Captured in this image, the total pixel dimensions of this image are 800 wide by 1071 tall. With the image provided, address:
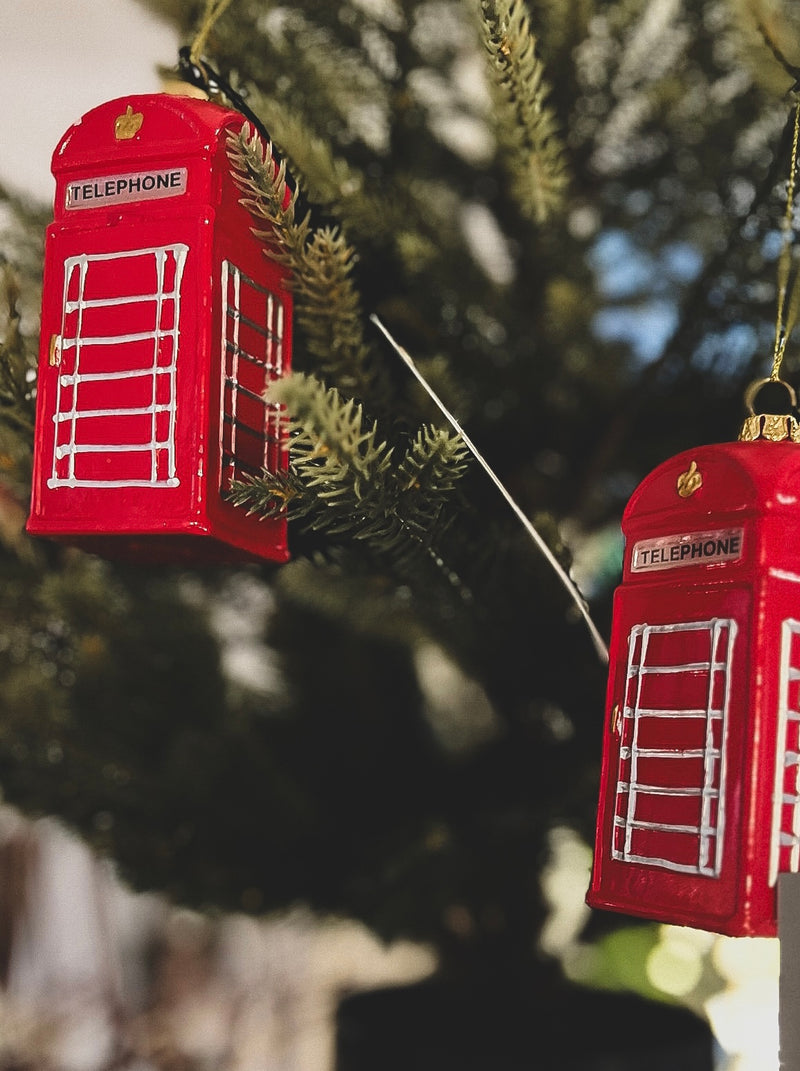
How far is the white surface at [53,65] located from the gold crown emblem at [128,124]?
3.23ft

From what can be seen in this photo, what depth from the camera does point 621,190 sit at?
1015mm

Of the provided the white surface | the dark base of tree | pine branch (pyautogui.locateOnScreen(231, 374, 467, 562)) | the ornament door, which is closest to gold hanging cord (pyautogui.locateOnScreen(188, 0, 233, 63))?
the ornament door

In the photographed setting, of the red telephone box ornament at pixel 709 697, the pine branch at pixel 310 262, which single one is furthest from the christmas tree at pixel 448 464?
the red telephone box ornament at pixel 709 697

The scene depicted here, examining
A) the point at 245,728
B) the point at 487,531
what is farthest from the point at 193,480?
the point at 245,728

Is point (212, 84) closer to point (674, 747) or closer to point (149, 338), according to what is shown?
point (149, 338)

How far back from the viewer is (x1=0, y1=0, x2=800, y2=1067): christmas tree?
639 millimetres

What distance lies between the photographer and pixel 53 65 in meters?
1.47

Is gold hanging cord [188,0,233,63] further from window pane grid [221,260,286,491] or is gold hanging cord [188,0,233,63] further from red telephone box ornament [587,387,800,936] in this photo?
red telephone box ornament [587,387,800,936]

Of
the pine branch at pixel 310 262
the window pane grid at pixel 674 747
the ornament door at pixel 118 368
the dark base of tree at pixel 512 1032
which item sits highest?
the pine branch at pixel 310 262

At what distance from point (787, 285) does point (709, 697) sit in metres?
0.31

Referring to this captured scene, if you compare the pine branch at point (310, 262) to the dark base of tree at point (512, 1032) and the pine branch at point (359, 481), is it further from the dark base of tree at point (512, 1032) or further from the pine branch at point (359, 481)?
the dark base of tree at point (512, 1032)

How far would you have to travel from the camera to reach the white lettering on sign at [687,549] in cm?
47

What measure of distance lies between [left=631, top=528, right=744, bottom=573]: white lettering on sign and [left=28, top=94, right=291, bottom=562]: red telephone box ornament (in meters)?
0.23

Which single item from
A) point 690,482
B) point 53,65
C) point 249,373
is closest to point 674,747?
point 690,482
